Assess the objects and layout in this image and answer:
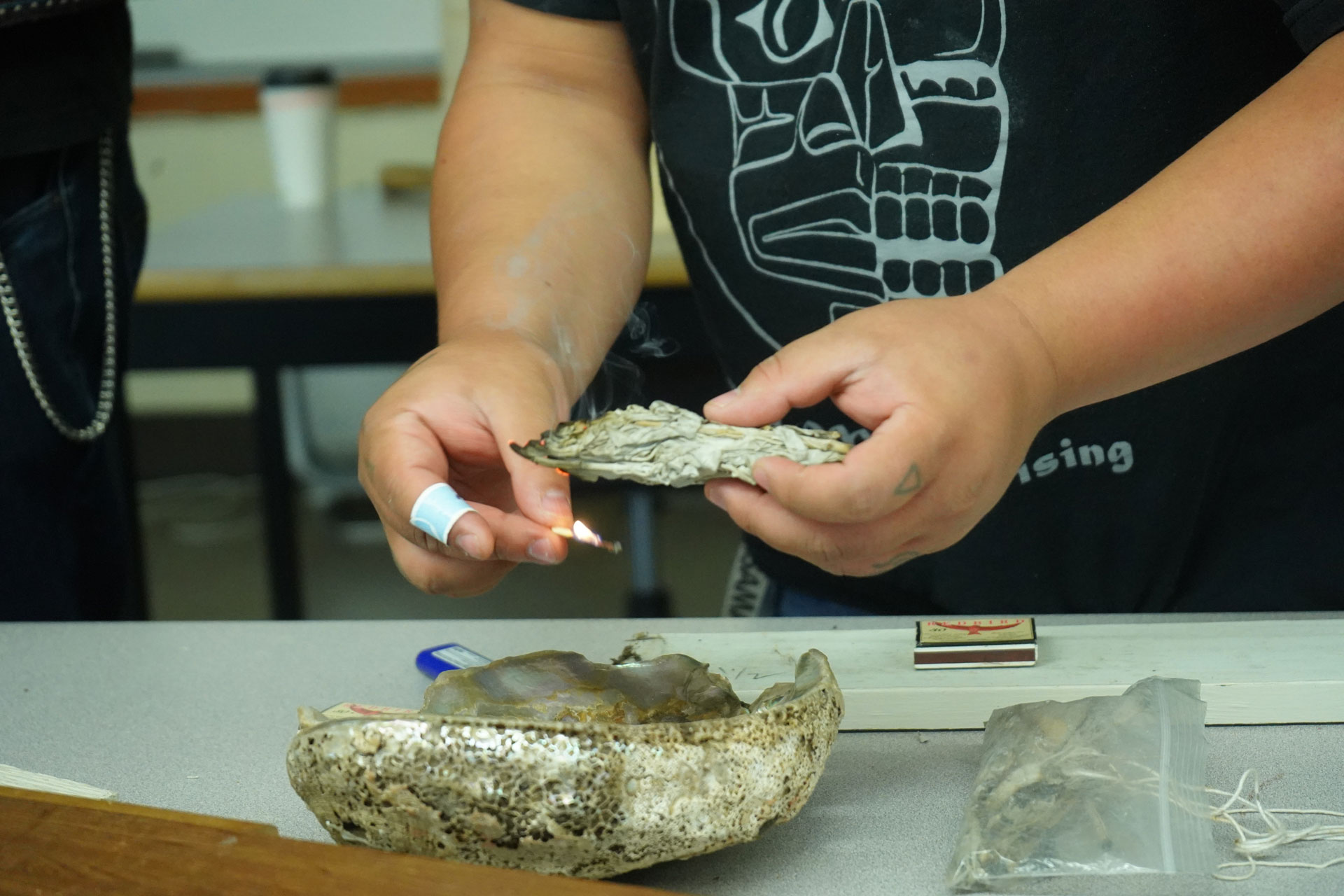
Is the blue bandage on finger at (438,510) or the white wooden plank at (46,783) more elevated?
the blue bandage on finger at (438,510)

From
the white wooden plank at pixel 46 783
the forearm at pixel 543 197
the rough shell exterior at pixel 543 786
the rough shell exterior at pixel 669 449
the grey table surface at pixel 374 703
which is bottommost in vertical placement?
the grey table surface at pixel 374 703

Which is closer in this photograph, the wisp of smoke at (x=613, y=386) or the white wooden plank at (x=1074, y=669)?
the white wooden plank at (x=1074, y=669)

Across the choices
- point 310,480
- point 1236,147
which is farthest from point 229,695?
point 310,480

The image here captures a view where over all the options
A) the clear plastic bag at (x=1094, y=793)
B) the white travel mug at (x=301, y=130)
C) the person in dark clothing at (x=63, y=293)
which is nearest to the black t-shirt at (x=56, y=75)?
the person in dark clothing at (x=63, y=293)

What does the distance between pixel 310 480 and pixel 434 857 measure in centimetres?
260

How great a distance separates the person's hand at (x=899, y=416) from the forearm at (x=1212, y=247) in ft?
0.10

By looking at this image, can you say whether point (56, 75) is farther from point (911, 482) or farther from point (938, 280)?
point (911, 482)

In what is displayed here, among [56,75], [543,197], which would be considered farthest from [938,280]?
[56,75]

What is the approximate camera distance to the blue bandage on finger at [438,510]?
0.64 meters

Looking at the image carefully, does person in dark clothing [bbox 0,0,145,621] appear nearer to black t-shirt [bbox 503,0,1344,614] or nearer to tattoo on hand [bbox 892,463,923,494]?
black t-shirt [bbox 503,0,1344,614]

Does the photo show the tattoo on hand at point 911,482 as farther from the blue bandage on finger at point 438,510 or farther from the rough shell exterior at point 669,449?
the blue bandage on finger at point 438,510

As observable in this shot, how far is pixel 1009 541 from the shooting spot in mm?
980

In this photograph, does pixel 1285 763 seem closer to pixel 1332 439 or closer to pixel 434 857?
pixel 1332 439

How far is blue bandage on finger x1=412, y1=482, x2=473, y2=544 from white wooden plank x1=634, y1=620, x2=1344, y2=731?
0.19m
